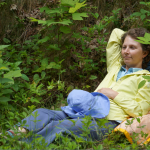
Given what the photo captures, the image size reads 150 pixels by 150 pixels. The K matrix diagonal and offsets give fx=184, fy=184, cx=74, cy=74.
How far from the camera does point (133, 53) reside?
110 inches

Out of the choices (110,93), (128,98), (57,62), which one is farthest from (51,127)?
(57,62)

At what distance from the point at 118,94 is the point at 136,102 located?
0.83ft

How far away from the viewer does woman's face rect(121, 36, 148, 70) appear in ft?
9.19

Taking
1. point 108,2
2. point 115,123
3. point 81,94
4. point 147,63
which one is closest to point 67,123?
point 81,94

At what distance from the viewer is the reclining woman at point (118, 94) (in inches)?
83.0

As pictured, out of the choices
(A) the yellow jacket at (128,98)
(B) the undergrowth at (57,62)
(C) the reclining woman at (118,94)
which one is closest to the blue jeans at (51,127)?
(C) the reclining woman at (118,94)

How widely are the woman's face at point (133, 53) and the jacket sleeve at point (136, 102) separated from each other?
469 millimetres

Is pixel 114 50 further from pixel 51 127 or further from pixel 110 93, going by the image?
pixel 51 127

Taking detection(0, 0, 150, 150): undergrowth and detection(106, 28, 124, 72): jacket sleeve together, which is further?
detection(106, 28, 124, 72): jacket sleeve

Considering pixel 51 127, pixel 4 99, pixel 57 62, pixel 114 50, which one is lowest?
pixel 51 127

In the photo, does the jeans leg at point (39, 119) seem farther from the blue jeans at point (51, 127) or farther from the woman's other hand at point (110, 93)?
the woman's other hand at point (110, 93)

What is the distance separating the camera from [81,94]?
2361 mm

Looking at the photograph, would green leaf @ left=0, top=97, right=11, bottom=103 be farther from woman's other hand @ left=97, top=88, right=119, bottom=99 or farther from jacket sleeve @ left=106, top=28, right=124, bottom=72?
jacket sleeve @ left=106, top=28, right=124, bottom=72

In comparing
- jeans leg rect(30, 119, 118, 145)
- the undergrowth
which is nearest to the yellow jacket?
jeans leg rect(30, 119, 118, 145)
